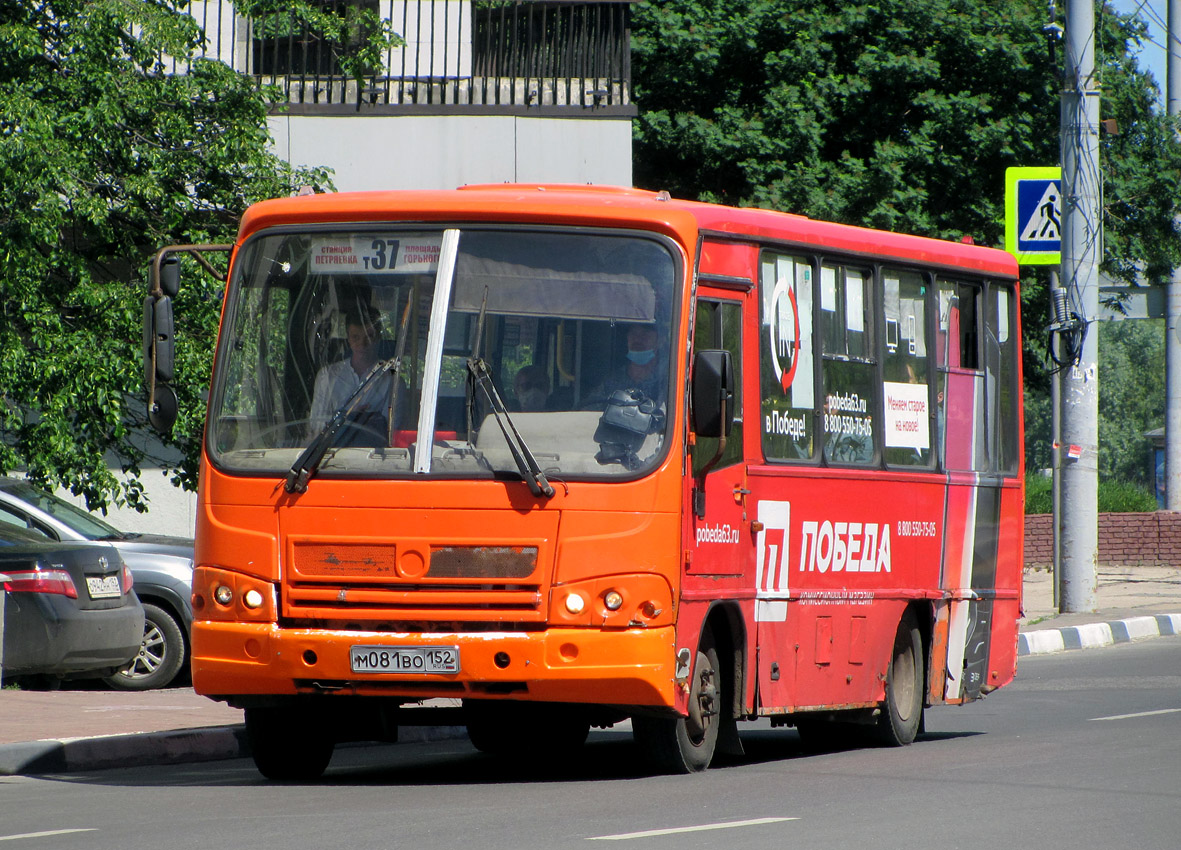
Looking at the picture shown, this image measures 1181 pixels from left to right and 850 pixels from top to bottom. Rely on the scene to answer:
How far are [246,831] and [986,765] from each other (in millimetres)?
4070

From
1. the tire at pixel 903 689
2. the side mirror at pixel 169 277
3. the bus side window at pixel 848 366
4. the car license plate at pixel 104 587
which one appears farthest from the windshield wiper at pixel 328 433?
the car license plate at pixel 104 587

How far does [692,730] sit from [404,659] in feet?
5.36

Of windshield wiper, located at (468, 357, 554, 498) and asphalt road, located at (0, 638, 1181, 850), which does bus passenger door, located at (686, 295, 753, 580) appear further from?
asphalt road, located at (0, 638, 1181, 850)

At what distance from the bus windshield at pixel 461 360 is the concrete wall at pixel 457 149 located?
41.0ft

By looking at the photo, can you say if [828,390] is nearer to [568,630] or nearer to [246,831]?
[568,630]

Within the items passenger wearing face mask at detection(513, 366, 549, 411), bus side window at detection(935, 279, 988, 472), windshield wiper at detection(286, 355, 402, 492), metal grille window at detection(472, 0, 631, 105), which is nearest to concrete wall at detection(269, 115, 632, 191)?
metal grille window at detection(472, 0, 631, 105)

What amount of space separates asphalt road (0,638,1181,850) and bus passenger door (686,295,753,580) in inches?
41.7

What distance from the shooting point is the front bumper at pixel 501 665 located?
8500 mm

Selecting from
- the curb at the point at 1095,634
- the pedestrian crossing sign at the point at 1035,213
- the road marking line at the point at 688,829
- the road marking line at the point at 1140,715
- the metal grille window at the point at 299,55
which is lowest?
the curb at the point at 1095,634

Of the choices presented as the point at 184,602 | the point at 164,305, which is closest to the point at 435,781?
the point at 164,305

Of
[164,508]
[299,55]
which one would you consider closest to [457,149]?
[299,55]

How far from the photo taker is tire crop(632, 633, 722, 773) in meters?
9.23

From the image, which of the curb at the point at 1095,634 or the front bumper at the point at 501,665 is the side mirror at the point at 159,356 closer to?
the front bumper at the point at 501,665

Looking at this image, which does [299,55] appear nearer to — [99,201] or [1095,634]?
[99,201]
